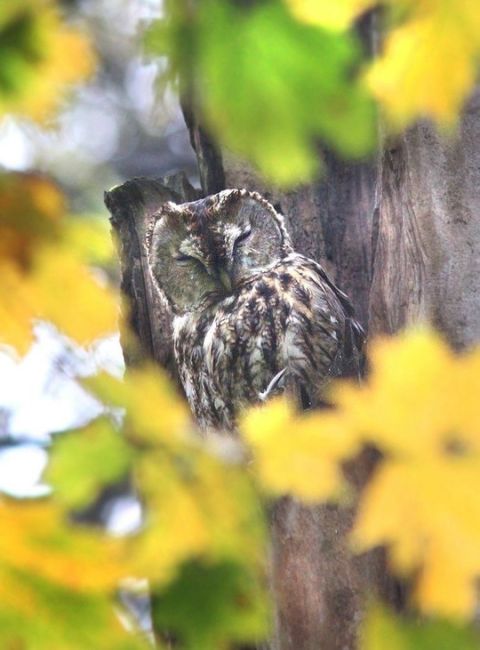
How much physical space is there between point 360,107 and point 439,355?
10.2 inches

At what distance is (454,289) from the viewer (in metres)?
2.16

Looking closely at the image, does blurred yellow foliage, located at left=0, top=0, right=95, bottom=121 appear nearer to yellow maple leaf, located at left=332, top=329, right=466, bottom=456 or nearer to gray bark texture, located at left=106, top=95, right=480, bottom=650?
yellow maple leaf, located at left=332, top=329, right=466, bottom=456

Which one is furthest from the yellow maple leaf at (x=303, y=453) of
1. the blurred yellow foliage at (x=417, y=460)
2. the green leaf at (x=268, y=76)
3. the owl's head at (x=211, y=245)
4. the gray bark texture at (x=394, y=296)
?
the owl's head at (x=211, y=245)

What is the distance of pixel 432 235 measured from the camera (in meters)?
2.20

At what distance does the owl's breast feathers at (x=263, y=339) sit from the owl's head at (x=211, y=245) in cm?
4

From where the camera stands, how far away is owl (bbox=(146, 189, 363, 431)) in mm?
2748

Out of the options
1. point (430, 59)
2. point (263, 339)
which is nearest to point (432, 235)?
point (263, 339)

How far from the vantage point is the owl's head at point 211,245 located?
9.67 feet

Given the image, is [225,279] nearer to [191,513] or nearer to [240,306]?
[240,306]

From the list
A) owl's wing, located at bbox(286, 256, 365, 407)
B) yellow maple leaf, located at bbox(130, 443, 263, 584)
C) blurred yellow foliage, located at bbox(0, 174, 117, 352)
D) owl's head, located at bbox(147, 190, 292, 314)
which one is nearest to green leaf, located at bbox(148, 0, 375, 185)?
blurred yellow foliage, located at bbox(0, 174, 117, 352)

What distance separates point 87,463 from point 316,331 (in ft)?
5.39

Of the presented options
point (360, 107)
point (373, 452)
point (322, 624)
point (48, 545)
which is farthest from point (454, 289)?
point (48, 545)

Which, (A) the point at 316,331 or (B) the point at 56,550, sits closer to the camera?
(B) the point at 56,550

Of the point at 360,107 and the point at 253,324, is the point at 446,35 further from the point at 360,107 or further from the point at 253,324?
the point at 253,324
